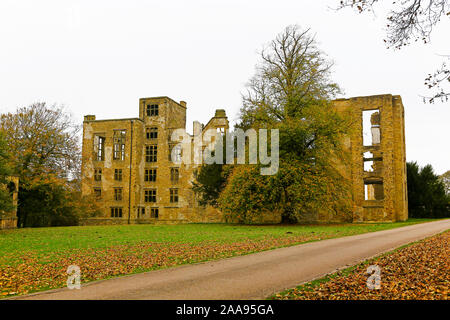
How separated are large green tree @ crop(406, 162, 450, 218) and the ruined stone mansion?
470 cm

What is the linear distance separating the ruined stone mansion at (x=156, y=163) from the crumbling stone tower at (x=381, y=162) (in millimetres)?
93

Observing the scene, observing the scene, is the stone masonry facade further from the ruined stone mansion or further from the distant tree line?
the distant tree line

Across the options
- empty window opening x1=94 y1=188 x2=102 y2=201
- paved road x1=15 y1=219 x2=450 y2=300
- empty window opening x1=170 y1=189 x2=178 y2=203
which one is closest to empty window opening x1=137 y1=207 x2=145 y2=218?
empty window opening x1=170 y1=189 x2=178 y2=203

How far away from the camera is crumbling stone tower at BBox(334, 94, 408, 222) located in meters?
35.5

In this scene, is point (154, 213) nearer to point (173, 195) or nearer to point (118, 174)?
point (173, 195)

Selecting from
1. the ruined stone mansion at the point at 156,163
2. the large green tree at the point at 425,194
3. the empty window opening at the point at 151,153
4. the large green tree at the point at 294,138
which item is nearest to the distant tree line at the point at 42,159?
the ruined stone mansion at the point at 156,163

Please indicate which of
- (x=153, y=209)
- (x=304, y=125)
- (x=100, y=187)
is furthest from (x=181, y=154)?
(x=304, y=125)

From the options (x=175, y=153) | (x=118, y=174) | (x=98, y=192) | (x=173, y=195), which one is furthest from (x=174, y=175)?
(x=98, y=192)

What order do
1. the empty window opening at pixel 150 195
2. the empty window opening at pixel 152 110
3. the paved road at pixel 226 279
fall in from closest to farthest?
the paved road at pixel 226 279, the empty window opening at pixel 150 195, the empty window opening at pixel 152 110

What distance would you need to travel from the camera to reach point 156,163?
43.1 m

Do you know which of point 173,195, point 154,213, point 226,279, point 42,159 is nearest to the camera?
point 226,279

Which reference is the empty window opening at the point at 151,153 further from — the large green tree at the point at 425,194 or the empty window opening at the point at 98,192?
the large green tree at the point at 425,194

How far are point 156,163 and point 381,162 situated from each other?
24085mm

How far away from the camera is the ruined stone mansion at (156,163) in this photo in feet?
121
